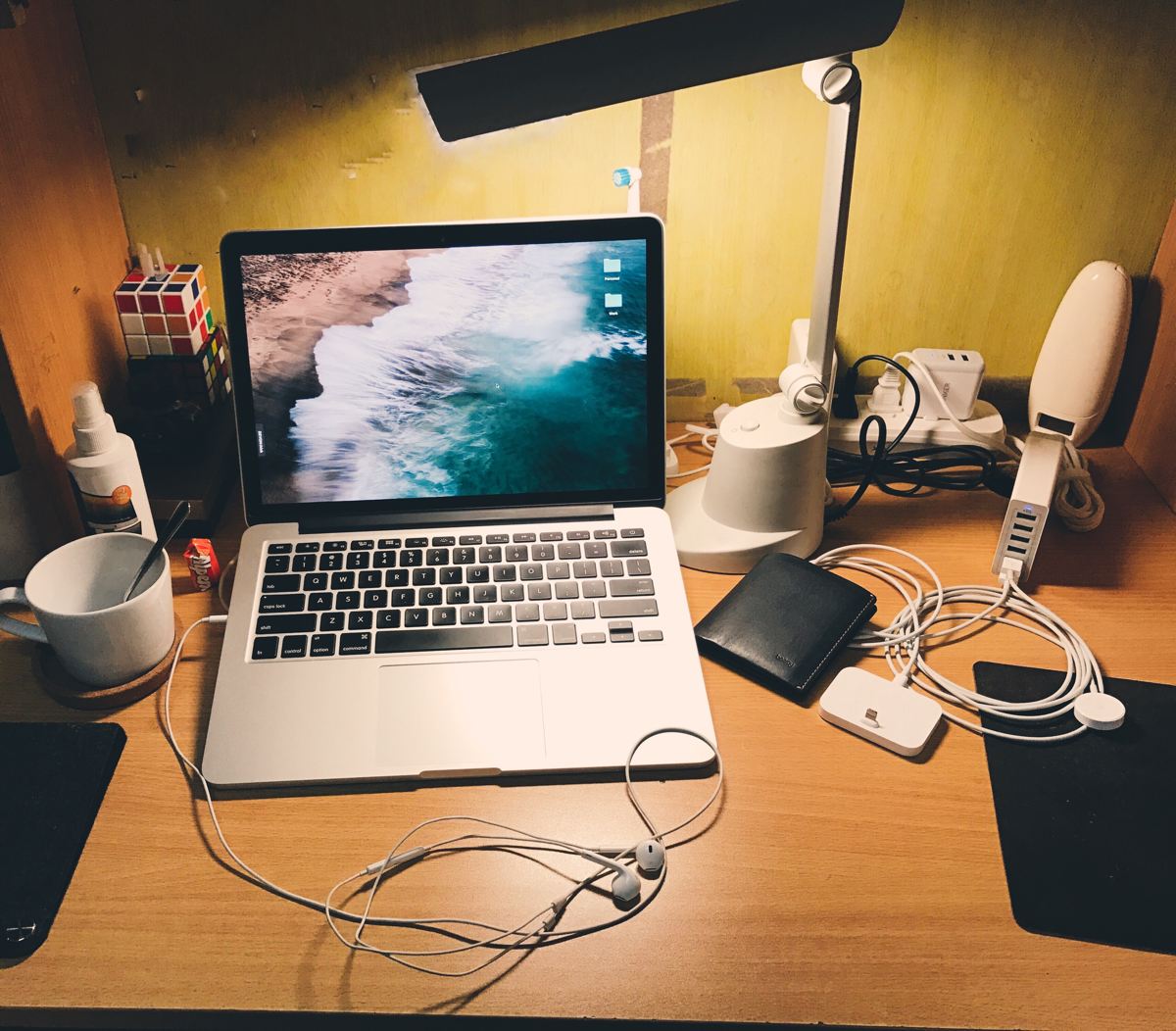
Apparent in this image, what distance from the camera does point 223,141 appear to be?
101cm

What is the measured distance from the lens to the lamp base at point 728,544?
0.94m

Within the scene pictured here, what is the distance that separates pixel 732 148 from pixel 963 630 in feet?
1.70

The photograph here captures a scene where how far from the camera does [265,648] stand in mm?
820

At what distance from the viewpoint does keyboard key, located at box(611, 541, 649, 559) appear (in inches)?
35.4

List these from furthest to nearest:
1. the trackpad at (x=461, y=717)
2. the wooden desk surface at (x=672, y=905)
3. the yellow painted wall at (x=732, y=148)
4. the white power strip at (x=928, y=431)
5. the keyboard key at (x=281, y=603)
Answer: the white power strip at (x=928, y=431) < the yellow painted wall at (x=732, y=148) < the keyboard key at (x=281, y=603) < the trackpad at (x=461, y=717) < the wooden desk surface at (x=672, y=905)

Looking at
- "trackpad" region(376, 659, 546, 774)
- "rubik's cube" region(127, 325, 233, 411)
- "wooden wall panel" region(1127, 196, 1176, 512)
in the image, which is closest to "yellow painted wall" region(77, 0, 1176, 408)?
"wooden wall panel" region(1127, 196, 1176, 512)

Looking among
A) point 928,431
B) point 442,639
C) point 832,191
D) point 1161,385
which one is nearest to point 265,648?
point 442,639

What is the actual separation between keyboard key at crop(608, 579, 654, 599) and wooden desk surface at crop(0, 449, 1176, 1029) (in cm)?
10

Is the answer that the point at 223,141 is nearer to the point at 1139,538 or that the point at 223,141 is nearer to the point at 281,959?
the point at 281,959

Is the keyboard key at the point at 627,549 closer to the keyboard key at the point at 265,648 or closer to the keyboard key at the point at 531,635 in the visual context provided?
the keyboard key at the point at 531,635

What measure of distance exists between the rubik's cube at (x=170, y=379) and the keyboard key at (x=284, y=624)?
302mm

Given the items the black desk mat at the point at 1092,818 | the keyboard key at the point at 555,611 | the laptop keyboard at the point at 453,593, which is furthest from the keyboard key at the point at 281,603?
the black desk mat at the point at 1092,818

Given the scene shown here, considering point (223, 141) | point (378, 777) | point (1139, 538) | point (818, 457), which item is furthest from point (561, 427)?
point (1139, 538)

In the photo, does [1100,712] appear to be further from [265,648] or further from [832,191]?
[265,648]
